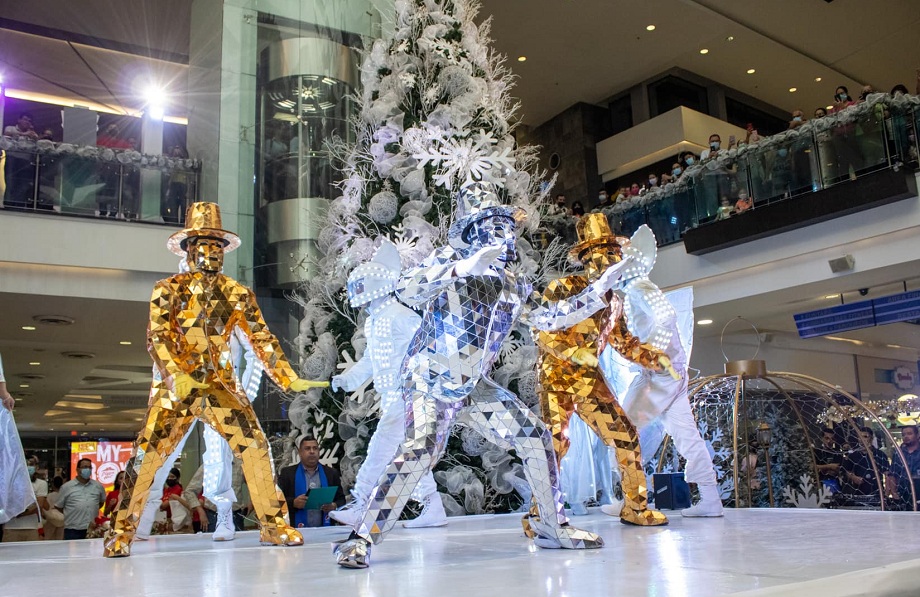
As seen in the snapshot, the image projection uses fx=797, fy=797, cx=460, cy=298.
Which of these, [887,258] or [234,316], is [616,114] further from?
[234,316]

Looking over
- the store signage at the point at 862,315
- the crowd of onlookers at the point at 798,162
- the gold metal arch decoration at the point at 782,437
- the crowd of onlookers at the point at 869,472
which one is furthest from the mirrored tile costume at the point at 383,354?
the store signage at the point at 862,315

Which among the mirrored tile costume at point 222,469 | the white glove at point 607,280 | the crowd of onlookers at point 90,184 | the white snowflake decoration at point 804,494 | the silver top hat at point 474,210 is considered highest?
the crowd of onlookers at point 90,184

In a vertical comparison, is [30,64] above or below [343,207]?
above

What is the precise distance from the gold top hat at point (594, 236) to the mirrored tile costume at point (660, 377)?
99 mm

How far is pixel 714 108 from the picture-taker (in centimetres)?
1831

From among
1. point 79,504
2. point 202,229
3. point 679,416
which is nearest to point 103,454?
point 79,504

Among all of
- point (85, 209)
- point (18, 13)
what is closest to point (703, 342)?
point (85, 209)

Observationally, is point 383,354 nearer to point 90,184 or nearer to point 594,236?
point 594,236

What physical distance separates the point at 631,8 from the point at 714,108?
4.73 metres

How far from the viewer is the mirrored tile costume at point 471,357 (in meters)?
3.41

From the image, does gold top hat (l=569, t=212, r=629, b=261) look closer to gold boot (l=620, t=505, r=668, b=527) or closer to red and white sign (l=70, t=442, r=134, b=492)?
gold boot (l=620, t=505, r=668, b=527)

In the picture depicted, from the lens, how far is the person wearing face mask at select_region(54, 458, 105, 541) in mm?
8242

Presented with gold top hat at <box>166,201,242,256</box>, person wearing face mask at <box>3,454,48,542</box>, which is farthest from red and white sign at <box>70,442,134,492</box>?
gold top hat at <box>166,201,242,256</box>

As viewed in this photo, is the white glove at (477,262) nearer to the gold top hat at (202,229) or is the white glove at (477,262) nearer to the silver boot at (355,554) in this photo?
the silver boot at (355,554)
